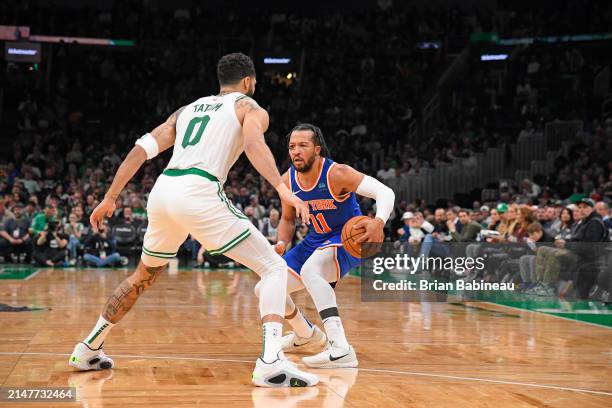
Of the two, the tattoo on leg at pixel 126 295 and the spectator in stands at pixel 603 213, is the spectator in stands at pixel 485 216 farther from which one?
the tattoo on leg at pixel 126 295

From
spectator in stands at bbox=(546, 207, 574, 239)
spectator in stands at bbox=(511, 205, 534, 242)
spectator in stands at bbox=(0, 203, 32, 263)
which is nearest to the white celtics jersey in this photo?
spectator in stands at bbox=(546, 207, 574, 239)

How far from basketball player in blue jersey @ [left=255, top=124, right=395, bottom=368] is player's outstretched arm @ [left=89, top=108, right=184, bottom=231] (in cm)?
110

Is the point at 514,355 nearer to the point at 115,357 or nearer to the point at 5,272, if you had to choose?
the point at 115,357

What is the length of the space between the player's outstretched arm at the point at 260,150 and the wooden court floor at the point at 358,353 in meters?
1.11

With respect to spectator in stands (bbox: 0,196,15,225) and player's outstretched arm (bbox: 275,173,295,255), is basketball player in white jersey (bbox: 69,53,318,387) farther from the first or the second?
spectator in stands (bbox: 0,196,15,225)

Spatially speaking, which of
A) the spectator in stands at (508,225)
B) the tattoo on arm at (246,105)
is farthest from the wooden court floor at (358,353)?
the spectator in stands at (508,225)

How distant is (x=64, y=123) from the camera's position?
23797 mm

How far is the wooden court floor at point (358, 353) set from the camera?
4.60 metres

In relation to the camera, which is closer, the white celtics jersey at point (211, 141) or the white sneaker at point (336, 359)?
the white celtics jersey at point (211, 141)

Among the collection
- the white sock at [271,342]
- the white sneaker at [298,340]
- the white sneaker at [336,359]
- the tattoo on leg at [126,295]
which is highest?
the tattoo on leg at [126,295]

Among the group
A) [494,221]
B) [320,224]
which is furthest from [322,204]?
[494,221]

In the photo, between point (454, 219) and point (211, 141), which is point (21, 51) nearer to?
point (454, 219)

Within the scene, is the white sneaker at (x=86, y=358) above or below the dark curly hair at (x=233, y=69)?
below

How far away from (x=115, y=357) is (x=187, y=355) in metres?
0.51
